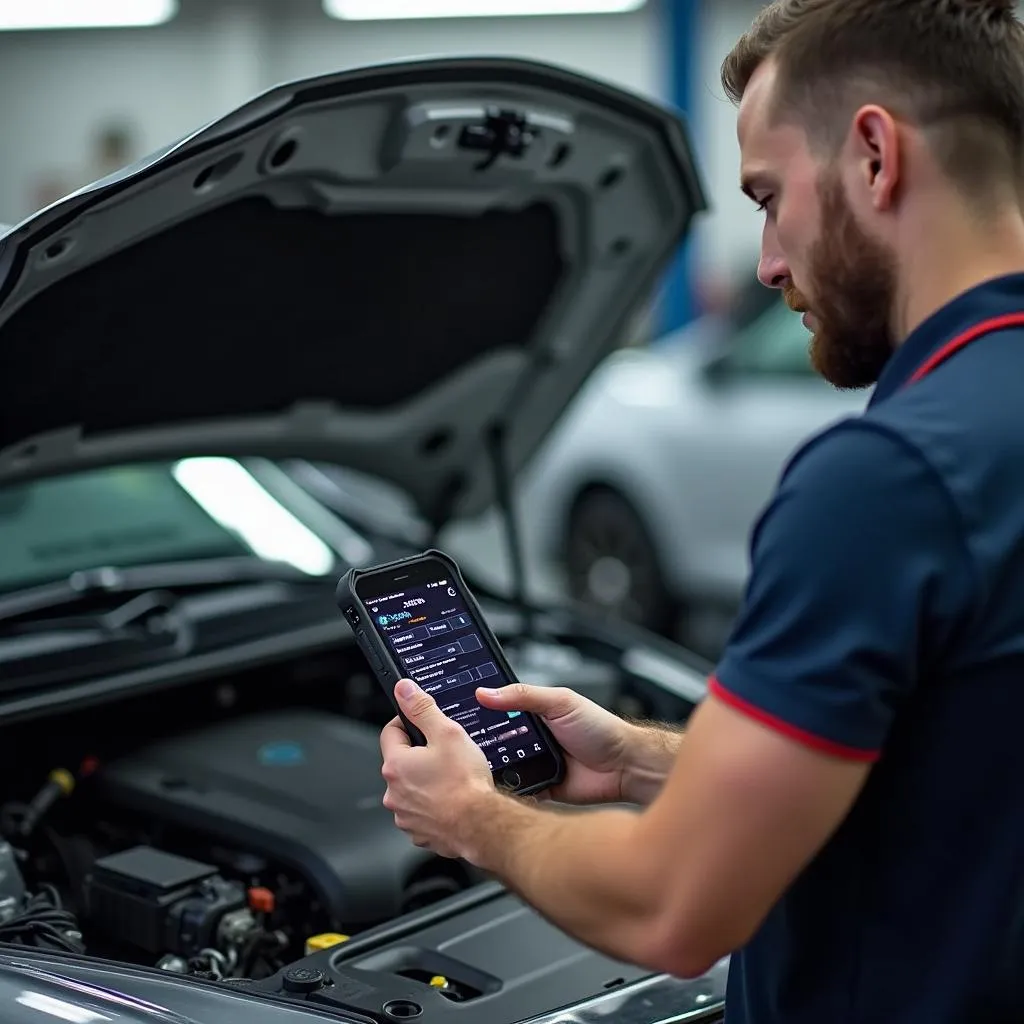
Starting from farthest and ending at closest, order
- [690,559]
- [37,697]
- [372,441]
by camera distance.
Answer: [690,559]
[372,441]
[37,697]

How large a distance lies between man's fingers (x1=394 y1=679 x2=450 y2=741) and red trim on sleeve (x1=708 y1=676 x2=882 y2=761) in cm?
45

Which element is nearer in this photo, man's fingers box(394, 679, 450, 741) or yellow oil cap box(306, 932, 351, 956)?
man's fingers box(394, 679, 450, 741)

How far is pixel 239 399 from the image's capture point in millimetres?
2836

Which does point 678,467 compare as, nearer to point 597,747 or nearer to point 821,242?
point 597,747

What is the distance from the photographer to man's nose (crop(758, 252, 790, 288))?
5.03 ft

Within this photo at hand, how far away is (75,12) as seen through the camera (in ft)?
44.7

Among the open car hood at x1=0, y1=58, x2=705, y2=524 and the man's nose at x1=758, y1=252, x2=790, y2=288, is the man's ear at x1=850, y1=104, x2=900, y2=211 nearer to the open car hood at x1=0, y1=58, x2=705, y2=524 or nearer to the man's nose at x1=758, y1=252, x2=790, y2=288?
the man's nose at x1=758, y1=252, x2=790, y2=288

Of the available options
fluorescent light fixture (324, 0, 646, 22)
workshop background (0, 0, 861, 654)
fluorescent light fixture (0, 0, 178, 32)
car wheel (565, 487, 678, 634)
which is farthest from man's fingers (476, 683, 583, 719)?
fluorescent light fixture (324, 0, 646, 22)

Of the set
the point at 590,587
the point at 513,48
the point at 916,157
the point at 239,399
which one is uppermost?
the point at 513,48

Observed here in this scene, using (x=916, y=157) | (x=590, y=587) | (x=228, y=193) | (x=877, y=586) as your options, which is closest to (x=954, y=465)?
(x=877, y=586)

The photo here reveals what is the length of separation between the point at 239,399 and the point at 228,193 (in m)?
0.66

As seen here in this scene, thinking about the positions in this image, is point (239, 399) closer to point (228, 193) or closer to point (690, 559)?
point (228, 193)

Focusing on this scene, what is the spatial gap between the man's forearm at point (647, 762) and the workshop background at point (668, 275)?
823 mm

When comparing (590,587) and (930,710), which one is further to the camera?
(590,587)
